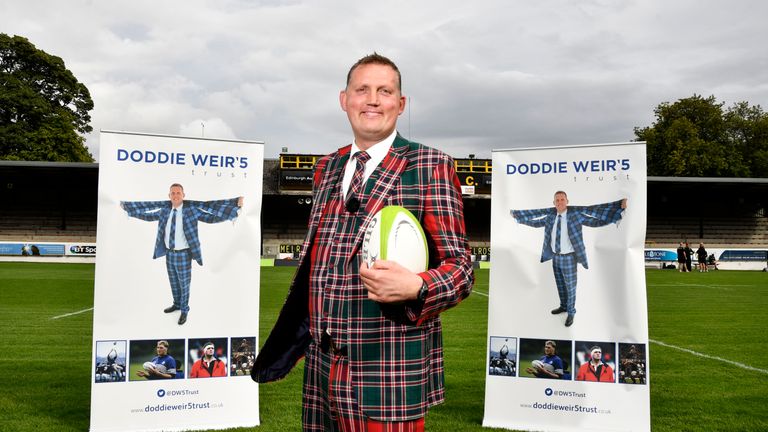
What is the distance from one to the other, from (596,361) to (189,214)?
3459 mm

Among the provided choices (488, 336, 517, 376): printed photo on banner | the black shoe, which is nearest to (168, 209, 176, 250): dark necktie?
(488, 336, 517, 376): printed photo on banner

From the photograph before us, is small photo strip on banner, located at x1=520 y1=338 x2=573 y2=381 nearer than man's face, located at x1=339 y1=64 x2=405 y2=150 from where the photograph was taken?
No

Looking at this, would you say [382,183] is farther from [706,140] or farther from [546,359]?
[706,140]

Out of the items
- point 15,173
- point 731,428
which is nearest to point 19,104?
point 15,173

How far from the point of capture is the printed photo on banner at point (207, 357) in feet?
16.3

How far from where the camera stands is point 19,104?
4219cm

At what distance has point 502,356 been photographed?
528cm

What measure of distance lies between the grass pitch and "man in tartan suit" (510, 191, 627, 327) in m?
1.33

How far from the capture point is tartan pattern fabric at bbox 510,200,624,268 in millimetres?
4973

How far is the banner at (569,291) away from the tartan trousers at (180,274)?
2.50m

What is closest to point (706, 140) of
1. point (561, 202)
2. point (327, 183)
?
point (561, 202)

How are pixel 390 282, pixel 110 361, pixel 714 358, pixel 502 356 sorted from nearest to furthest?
pixel 390 282, pixel 110 361, pixel 502 356, pixel 714 358

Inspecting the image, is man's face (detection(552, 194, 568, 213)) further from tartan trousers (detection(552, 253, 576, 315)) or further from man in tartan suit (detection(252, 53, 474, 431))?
man in tartan suit (detection(252, 53, 474, 431))

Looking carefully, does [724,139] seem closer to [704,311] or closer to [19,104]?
[704,311]
